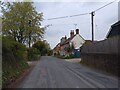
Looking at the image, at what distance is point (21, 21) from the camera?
55.4 m

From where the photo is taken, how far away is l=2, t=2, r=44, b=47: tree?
54.6 m

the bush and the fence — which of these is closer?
the bush

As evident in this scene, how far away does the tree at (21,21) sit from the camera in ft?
179

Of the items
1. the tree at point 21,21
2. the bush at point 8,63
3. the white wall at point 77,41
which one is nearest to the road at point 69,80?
the bush at point 8,63

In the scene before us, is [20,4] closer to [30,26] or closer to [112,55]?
[30,26]

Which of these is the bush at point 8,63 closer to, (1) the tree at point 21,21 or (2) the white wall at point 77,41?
(1) the tree at point 21,21

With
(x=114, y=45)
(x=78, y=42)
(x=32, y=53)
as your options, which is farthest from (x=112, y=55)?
(x=78, y=42)

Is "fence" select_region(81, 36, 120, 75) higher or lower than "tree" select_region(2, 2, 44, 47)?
lower

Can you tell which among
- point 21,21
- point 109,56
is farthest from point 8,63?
point 21,21

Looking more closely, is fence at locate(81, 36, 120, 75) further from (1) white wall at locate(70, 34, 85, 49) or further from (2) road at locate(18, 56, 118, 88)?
(1) white wall at locate(70, 34, 85, 49)

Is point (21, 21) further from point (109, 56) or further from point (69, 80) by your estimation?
point (69, 80)

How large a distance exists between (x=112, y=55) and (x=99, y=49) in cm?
719

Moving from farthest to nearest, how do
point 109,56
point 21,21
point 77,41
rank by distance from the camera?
point 77,41 → point 21,21 → point 109,56

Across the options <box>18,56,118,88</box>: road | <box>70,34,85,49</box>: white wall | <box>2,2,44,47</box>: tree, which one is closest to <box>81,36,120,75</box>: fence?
<box>18,56,118,88</box>: road
